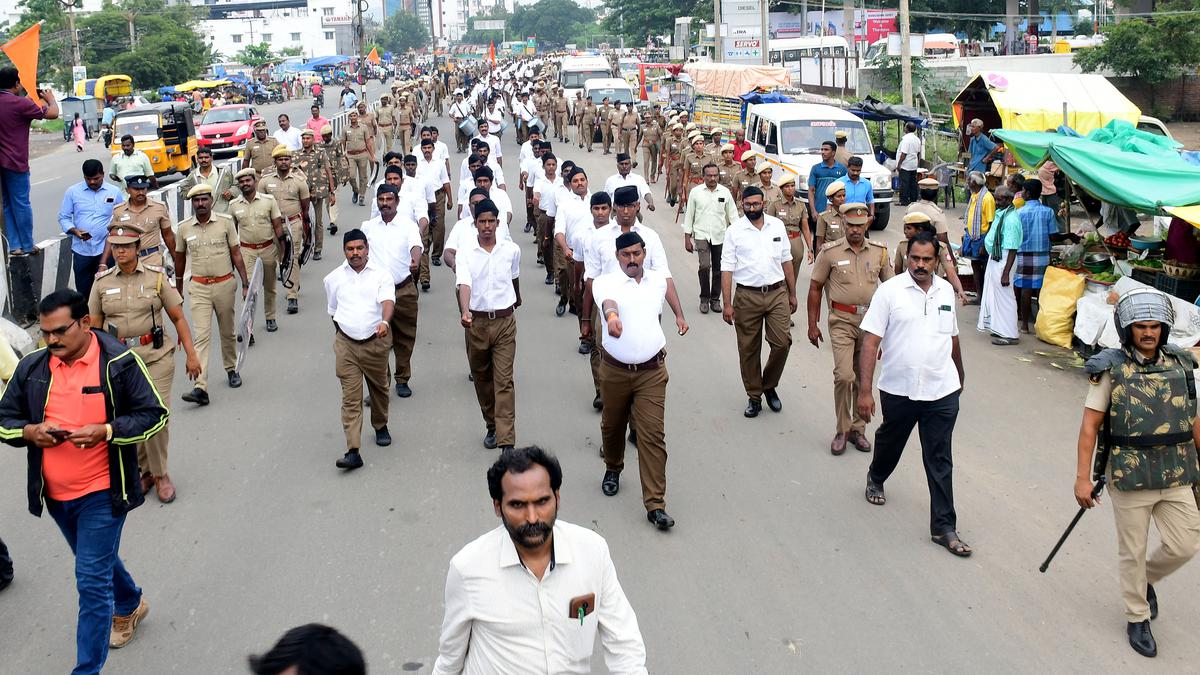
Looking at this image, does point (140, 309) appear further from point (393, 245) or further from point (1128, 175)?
point (1128, 175)

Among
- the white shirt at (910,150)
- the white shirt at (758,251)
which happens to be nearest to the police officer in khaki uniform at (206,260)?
the white shirt at (758,251)

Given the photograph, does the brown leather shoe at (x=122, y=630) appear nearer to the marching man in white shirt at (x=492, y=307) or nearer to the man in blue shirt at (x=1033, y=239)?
the marching man in white shirt at (x=492, y=307)

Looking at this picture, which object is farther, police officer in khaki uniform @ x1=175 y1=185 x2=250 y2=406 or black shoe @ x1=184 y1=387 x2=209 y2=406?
police officer in khaki uniform @ x1=175 y1=185 x2=250 y2=406

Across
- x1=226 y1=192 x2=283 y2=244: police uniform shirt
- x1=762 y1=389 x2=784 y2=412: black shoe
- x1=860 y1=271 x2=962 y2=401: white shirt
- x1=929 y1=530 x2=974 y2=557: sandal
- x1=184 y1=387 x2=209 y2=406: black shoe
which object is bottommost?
x1=929 y1=530 x2=974 y2=557: sandal

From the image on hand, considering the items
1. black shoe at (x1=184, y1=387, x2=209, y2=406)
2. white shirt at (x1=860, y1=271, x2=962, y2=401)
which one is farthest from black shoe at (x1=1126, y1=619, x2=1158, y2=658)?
black shoe at (x1=184, y1=387, x2=209, y2=406)

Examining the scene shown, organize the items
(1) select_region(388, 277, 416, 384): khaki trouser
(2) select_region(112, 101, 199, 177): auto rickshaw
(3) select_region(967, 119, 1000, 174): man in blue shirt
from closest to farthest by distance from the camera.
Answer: (1) select_region(388, 277, 416, 384): khaki trouser
(3) select_region(967, 119, 1000, 174): man in blue shirt
(2) select_region(112, 101, 199, 177): auto rickshaw

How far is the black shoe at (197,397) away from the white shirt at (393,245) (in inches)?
73.0

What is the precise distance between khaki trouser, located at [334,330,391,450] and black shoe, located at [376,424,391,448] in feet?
0.10

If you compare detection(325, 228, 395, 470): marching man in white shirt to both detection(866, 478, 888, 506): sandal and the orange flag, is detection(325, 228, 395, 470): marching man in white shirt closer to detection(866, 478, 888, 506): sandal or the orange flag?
detection(866, 478, 888, 506): sandal

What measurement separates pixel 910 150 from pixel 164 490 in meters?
16.2

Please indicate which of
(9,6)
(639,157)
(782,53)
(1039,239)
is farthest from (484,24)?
(1039,239)

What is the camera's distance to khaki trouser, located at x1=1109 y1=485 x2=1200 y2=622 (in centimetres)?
479

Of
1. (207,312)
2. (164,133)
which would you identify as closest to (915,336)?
(207,312)

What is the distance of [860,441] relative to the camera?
7660mm
